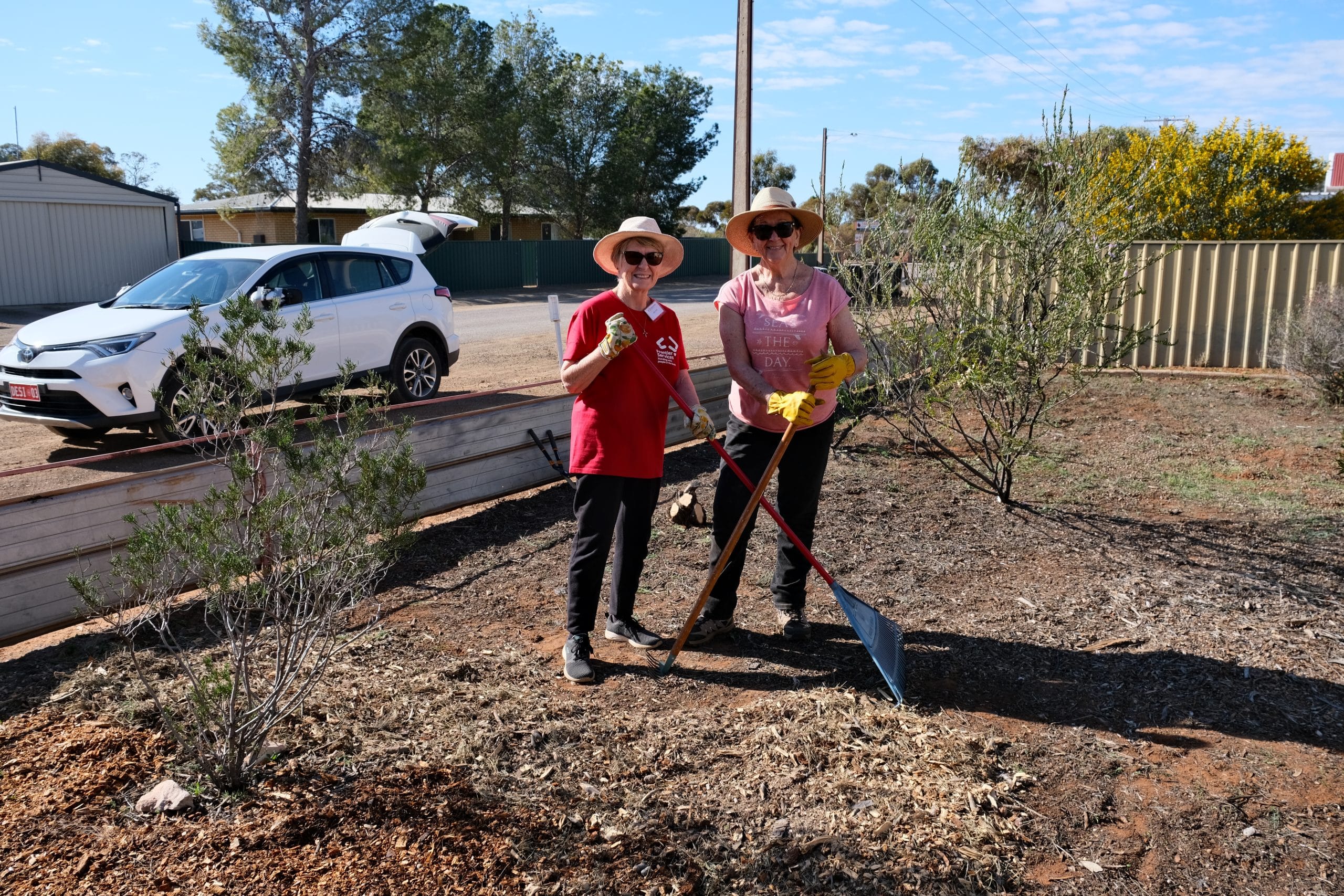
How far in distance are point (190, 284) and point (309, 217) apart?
3218 centimetres

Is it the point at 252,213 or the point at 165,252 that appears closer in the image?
the point at 165,252

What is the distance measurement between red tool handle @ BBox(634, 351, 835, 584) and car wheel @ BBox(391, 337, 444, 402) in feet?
21.4

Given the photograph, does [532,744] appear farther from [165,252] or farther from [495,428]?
[165,252]

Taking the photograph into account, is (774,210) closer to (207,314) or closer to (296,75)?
(207,314)

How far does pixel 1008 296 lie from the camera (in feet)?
19.6

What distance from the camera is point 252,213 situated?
3938cm

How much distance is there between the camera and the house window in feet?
125

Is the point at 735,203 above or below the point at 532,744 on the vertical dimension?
above

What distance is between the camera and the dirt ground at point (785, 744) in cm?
275

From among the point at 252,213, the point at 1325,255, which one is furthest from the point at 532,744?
the point at 252,213

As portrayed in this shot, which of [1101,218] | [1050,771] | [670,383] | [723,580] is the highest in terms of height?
[1101,218]

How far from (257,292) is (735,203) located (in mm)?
5515

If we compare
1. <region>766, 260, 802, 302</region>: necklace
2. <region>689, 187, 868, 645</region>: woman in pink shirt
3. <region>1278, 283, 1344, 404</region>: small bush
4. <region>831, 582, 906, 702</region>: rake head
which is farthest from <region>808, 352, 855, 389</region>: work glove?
<region>1278, 283, 1344, 404</region>: small bush

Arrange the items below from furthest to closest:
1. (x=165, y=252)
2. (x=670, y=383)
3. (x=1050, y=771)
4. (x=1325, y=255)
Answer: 1. (x=165, y=252)
2. (x=1325, y=255)
3. (x=670, y=383)
4. (x=1050, y=771)
